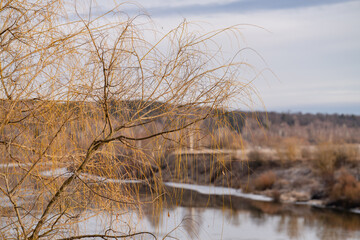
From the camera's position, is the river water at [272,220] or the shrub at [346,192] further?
the shrub at [346,192]

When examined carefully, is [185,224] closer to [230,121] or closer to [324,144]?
[230,121]

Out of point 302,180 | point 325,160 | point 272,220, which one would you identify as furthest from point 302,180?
point 272,220

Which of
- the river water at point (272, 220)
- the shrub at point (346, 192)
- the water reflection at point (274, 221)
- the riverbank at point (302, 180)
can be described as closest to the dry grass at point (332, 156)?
the riverbank at point (302, 180)

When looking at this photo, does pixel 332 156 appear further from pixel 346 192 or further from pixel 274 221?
pixel 274 221

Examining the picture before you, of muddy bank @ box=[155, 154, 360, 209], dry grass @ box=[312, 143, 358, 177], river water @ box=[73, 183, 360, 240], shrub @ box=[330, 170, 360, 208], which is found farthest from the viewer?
dry grass @ box=[312, 143, 358, 177]

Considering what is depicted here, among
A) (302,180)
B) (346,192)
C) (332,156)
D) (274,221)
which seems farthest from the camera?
(332,156)

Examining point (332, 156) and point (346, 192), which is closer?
point (346, 192)

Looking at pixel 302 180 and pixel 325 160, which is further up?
pixel 325 160

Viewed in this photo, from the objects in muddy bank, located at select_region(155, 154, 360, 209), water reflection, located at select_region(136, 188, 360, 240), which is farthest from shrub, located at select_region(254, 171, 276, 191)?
water reflection, located at select_region(136, 188, 360, 240)

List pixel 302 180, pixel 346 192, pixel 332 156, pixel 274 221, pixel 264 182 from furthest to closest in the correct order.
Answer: pixel 332 156
pixel 264 182
pixel 302 180
pixel 346 192
pixel 274 221

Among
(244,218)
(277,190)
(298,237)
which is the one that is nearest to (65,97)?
(298,237)

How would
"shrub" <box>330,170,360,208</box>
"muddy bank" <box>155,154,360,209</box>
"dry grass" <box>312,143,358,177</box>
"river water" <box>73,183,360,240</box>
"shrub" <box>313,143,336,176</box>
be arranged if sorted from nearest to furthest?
1. "river water" <box>73,183,360,240</box>
2. "shrub" <box>330,170,360,208</box>
3. "muddy bank" <box>155,154,360,209</box>
4. "shrub" <box>313,143,336,176</box>
5. "dry grass" <box>312,143,358,177</box>

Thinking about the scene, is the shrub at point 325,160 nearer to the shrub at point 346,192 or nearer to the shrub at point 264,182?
the shrub at point 346,192

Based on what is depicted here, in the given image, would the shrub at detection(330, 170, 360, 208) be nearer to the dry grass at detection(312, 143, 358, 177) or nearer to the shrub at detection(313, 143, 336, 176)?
the shrub at detection(313, 143, 336, 176)
